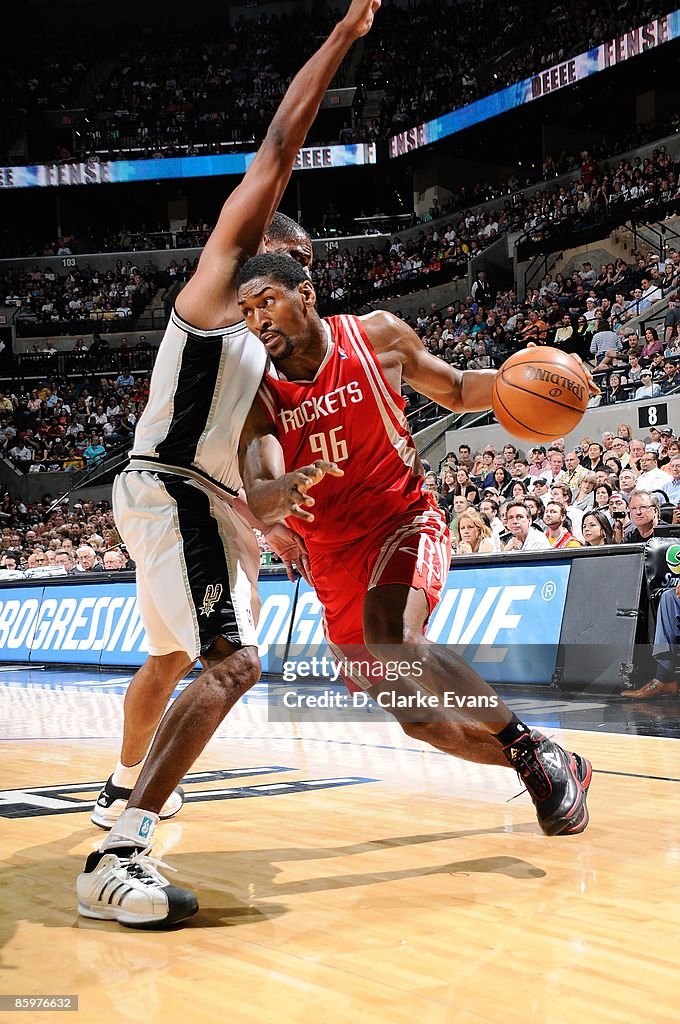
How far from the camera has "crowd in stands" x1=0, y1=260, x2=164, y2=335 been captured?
93.0 ft

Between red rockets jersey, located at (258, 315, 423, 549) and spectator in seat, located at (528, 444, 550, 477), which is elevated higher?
red rockets jersey, located at (258, 315, 423, 549)

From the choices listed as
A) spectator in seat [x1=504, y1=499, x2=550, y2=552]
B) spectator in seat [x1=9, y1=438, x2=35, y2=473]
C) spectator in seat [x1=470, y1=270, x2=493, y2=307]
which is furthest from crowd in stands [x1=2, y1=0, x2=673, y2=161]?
spectator in seat [x1=504, y1=499, x2=550, y2=552]

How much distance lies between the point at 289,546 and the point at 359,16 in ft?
5.68

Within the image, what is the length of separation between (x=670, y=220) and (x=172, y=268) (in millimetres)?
15151

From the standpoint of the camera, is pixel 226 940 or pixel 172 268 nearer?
pixel 226 940

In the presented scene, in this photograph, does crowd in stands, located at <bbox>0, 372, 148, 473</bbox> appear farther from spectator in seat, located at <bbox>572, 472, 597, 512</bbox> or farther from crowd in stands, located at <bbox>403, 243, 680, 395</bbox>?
spectator in seat, located at <bbox>572, 472, 597, 512</bbox>

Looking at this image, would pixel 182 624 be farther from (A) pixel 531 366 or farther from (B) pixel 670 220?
(B) pixel 670 220

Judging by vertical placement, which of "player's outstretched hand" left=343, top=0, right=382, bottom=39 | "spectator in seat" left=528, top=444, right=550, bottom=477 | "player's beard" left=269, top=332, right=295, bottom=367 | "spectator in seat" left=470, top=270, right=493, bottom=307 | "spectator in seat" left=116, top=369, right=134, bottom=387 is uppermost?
"spectator in seat" left=470, top=270, right=493, bottom=307

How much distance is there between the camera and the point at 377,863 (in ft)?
10.1

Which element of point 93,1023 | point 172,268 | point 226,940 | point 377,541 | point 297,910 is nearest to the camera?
point 93,1023

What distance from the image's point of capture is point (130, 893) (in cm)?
250

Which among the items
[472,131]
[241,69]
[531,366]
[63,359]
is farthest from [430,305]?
[531,366]

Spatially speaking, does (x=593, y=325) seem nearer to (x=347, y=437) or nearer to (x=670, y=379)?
(x=670, y=379)

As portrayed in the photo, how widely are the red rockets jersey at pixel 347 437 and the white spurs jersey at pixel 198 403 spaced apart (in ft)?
0.63
